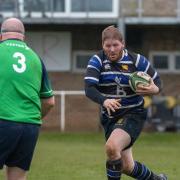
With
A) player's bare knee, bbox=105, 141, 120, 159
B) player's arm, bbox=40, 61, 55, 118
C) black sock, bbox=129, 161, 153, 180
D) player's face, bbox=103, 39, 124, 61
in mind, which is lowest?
black sock, bbox=129, 161, 153, 180

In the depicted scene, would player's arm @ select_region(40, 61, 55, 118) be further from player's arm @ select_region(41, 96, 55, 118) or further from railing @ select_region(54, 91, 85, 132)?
railing @ select_region(54, 91, 85, 132)

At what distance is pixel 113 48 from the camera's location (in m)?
9.20

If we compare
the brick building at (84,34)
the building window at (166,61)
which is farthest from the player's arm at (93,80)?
the building window at (166,61)

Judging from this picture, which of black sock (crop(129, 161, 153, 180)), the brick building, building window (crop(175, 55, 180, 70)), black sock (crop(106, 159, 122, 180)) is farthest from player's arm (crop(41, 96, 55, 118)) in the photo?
building window (crop(175, 55, 180, 70))

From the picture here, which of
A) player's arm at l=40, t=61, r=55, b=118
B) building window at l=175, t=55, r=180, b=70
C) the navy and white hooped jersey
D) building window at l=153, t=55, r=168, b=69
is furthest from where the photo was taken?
building window at l=153, t=55, r=168, b=69

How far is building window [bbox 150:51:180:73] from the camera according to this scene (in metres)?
28.0

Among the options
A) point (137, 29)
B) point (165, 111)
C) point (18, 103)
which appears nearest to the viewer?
point (18, 103)

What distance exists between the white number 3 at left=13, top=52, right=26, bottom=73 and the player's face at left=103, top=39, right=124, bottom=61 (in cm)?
198

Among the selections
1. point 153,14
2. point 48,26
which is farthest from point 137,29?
point 48,26

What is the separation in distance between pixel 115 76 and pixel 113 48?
1.14ft

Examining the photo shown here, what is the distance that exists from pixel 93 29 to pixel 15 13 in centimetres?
295

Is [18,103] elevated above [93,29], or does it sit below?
above

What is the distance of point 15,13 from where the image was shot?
27.0m

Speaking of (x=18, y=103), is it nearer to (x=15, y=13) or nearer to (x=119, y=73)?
(x=119, y=73)
